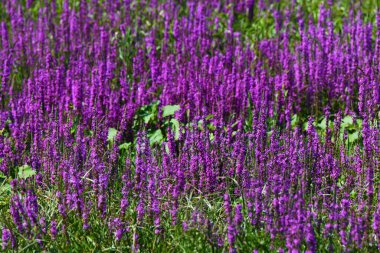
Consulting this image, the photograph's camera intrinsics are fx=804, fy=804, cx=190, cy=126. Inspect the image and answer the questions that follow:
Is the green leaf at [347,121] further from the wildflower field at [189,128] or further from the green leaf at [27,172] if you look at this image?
the green leaf at [27,172]

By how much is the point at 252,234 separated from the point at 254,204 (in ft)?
0.62

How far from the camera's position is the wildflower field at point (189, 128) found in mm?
4535

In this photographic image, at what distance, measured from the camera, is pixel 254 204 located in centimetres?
457

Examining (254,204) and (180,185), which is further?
(180,185)

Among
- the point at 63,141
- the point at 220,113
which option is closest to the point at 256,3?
the point at 220,113

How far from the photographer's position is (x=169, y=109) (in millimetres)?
6652

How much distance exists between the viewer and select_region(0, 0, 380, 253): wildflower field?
14.9 feet

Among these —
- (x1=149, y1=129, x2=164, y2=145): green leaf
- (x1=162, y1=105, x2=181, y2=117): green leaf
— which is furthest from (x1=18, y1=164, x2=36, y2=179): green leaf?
(x1=162, y1=105, x2=181, y2=117): green leaf

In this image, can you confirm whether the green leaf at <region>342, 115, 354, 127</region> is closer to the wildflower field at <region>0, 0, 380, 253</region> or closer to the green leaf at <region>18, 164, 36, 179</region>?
the wildflower field at <region>0, 0, 380, 253</region>

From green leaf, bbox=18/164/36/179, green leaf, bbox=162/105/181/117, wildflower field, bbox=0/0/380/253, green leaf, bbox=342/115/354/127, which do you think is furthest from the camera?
green leaf, bbox=162/105/181/117

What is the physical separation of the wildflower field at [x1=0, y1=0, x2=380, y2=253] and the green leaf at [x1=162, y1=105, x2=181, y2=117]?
2 centimetres

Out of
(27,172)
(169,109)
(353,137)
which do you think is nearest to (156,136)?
(169,109)

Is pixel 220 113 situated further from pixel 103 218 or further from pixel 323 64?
pixel 103 218

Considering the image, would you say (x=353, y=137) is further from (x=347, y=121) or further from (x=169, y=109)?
(x=169, y=109)
